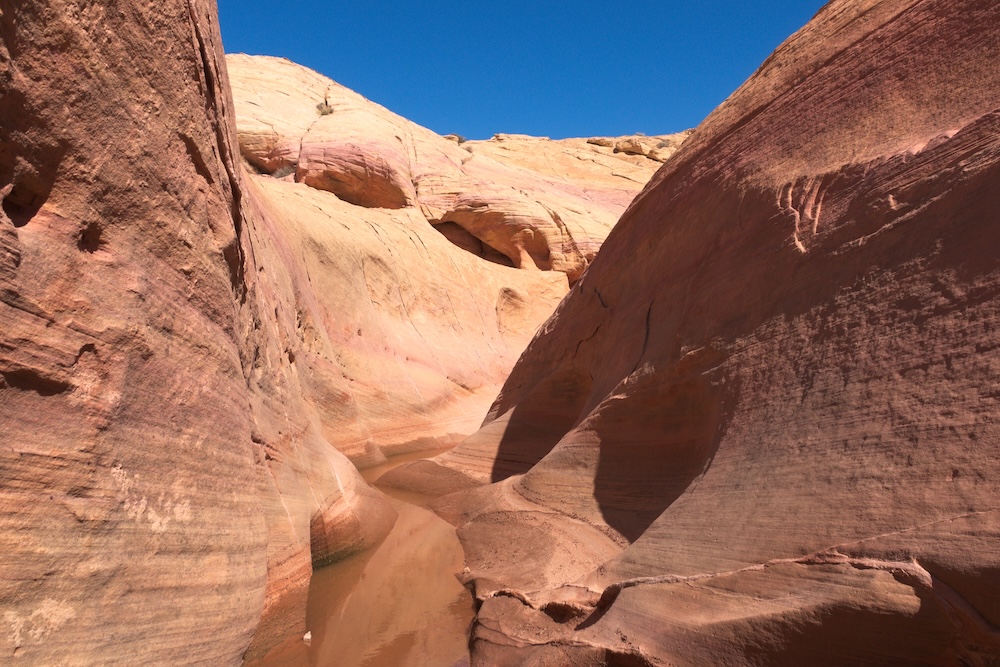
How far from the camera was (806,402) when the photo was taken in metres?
3.22

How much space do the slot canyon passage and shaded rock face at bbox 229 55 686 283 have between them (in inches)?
404

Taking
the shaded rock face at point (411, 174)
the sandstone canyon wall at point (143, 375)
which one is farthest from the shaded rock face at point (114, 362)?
the shaded rock face at point (411, 174)

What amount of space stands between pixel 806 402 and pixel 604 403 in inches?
83.2

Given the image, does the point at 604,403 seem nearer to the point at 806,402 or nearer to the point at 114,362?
the point at 806,402

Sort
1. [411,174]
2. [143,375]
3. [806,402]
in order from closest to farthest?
[143,375], [806,402], [411,174]

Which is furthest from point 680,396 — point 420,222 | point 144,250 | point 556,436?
point 420,222

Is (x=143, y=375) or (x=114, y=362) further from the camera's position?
(x=143, y=375)

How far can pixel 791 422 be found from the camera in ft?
10.7

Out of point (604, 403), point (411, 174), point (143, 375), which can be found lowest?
point (143, 375)

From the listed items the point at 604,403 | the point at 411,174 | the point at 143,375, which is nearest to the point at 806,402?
the point at 604,403

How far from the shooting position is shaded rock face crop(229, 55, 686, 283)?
15938 mm

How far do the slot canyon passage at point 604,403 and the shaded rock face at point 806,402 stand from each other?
0.02 meters

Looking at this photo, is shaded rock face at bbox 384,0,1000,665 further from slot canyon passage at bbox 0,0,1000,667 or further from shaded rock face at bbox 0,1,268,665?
shaded rock face at bbox 0,1,268,665

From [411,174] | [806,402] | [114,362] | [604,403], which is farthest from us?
[411,174]
